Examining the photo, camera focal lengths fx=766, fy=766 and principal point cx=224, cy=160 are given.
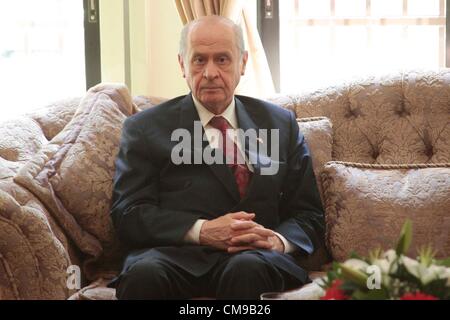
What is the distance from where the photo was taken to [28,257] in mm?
2221

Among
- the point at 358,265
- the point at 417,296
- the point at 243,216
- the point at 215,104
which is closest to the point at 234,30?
the point at 215,104

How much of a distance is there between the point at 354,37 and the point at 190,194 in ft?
5.91

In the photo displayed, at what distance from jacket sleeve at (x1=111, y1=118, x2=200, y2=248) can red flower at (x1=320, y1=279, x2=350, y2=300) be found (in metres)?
1.00

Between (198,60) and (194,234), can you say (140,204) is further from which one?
(198,60)

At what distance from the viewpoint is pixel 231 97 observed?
272 cm

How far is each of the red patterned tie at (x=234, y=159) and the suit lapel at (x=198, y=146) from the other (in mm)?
48

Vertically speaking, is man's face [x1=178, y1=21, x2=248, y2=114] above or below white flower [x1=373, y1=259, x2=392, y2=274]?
above

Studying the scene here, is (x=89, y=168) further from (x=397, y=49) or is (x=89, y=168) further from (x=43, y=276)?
(x=397, y=49)

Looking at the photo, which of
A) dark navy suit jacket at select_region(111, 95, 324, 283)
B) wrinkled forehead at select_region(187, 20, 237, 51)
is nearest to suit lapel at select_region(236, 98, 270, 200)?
dark navy suit jacket at select_region(111, 95, 324, 283)

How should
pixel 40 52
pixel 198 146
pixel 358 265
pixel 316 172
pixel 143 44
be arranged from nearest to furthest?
pixel 358 265, pixel 198 146, pixel 316 172, pixel 143 44, pixel 40 52

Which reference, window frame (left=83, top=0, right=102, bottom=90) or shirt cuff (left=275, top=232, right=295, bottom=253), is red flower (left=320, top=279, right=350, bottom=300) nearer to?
shirt cuff (left=275, top=232, right=295, bottom=253)

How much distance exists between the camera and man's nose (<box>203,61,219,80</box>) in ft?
8.69

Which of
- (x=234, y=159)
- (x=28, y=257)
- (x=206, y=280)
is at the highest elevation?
(x=234, y=159)
